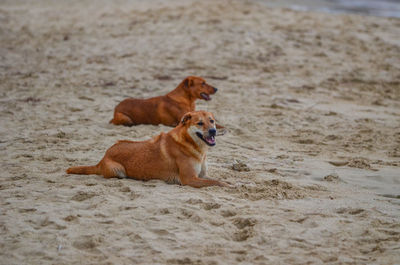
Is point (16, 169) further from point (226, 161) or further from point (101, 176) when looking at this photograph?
point (226, 161)

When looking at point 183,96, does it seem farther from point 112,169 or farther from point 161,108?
point 112,169

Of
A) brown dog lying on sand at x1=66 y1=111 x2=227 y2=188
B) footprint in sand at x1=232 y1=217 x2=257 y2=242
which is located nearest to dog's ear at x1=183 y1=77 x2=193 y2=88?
brown dog lying on sand at x1=66 y1=111 x2=227 y2=188

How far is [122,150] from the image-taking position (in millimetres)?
6348

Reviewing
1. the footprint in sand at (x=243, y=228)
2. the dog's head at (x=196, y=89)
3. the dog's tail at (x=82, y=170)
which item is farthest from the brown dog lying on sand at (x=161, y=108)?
the footprint in sand at (x=243, y=228)

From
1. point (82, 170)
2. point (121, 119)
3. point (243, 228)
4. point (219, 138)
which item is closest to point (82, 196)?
point (82, 170)

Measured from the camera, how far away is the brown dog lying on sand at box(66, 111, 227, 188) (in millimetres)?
6148

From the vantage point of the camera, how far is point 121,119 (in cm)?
874

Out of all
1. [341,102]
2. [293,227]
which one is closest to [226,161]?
[293,227]

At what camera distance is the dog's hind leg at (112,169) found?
6.19 meters

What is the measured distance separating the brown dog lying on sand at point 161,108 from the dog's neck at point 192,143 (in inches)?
104

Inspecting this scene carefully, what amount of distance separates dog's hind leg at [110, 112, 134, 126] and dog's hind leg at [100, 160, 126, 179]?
2533mm

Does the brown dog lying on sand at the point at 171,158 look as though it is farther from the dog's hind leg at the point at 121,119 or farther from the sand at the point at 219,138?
the dog's hind leg at the point at 121,119

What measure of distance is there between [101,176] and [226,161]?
5.93ft

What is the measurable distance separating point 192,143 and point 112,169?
1.00m
